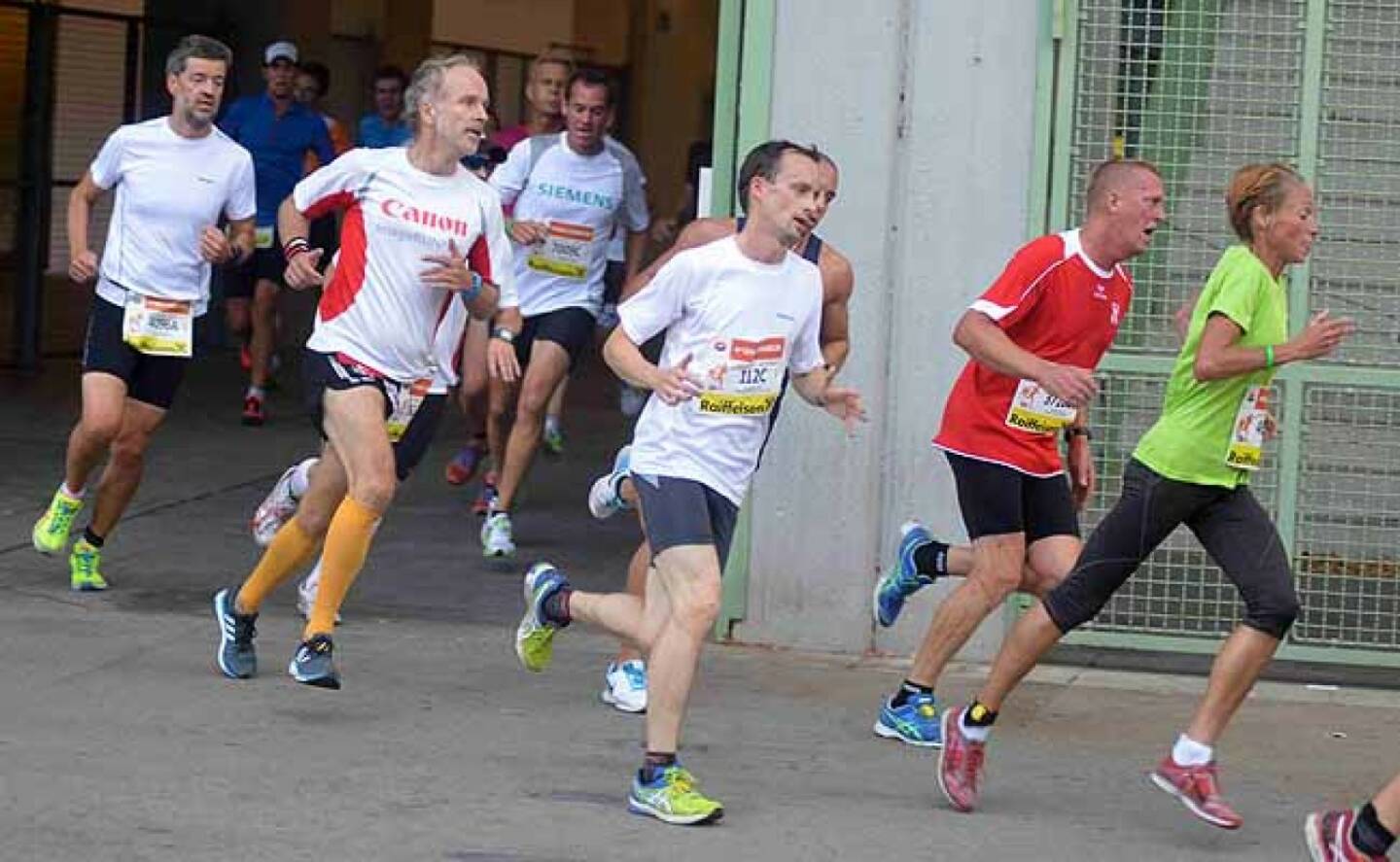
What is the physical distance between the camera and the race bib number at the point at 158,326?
1012cm

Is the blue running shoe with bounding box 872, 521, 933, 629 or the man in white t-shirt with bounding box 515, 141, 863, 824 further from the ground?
the man in white t-shirt with bounding box 515, 141, 863, 824

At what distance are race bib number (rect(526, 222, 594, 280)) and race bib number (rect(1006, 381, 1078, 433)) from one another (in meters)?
4.28

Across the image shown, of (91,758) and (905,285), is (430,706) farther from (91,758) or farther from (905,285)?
(905,285)

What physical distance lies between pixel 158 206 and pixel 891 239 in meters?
2.65

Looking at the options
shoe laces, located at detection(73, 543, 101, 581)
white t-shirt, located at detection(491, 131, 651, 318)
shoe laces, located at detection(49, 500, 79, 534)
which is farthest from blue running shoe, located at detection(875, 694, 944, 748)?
white t-shirt, located at detection(491, 131, 651, 318)

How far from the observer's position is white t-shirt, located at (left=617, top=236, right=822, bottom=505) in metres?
7.43

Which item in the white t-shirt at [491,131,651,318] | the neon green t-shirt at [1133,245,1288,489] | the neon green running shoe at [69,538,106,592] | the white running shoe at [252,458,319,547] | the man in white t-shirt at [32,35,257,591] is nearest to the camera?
the neon green t-shirt at [1133,245,1288,489]

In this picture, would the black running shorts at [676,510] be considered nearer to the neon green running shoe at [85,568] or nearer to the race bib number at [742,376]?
the race bib number at [742,376]

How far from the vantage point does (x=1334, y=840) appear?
22.0ft

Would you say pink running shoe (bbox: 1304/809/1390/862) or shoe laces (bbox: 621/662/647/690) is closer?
pink running shoe (bbox: 1304/809/1390/862)

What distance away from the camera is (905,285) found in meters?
9.68

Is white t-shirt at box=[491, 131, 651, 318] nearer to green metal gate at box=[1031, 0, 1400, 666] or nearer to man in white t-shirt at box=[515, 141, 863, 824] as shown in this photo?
green metal gate at box=[1031, 0, 1400, 666]

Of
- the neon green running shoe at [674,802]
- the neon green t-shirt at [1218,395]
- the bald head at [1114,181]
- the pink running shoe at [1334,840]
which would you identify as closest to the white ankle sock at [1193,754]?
the pink running shoe at [1334,840]

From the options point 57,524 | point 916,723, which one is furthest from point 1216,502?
point 57,524
